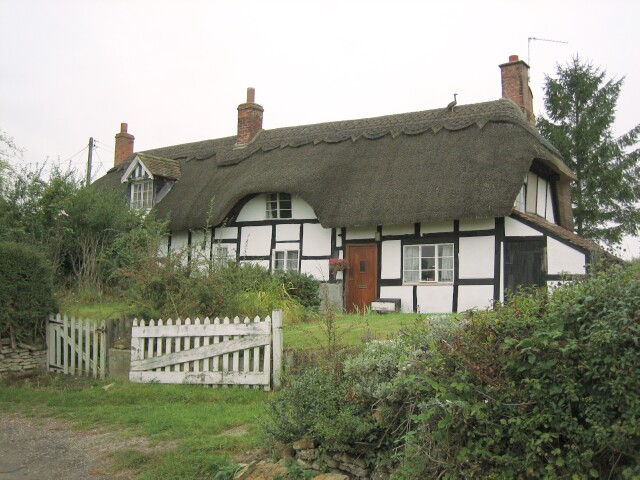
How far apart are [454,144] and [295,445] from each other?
41.6 feet

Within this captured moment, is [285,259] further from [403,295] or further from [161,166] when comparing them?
[161,166]

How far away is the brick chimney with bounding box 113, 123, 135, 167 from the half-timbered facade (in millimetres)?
7880

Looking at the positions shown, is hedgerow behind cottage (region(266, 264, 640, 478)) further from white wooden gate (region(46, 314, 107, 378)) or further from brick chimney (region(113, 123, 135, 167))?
brick chimney (region(113, 123, 135, 167))

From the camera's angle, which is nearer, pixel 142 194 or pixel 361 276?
pixel 361 276

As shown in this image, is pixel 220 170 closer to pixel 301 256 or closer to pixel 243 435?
pixel 301 256

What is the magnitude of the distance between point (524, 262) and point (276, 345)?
847 cm

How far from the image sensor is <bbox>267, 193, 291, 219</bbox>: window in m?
17.7

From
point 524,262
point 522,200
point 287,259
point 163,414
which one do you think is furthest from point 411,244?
point 163,414

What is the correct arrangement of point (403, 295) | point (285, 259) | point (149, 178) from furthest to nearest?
point (149, 178) < point (285, 259) < point (403, 295)

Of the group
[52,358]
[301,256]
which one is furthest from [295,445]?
[301,256]

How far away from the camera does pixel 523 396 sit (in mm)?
3529

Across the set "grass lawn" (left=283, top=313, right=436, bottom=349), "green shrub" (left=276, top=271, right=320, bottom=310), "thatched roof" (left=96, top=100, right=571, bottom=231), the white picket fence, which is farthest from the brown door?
the white picket fence

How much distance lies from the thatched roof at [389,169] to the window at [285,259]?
1960 mm

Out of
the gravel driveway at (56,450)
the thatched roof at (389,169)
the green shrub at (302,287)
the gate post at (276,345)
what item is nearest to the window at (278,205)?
the thatched roof at (389,169)
